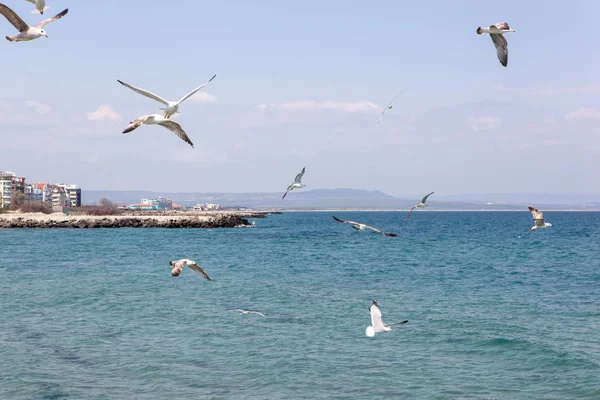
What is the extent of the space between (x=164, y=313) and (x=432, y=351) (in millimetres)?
10231

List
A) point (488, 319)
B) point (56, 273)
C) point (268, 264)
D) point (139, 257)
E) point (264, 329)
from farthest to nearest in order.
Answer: point (139, 257) < point (268, 264) < point (56, 273) < point (488, 319) < point (264, 329)

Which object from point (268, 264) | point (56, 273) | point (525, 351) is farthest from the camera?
point (268, 264)

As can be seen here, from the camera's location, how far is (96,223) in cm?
10100

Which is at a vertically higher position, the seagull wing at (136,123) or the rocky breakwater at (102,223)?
the seagull wing at (136,123)

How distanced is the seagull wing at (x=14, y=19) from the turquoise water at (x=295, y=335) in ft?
26.8

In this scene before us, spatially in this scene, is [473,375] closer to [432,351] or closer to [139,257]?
[432,351]

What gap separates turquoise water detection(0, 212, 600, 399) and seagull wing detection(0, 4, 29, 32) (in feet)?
26.8

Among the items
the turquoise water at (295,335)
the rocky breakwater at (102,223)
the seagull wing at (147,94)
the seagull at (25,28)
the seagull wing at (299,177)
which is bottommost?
the turquoise water at (295,335)

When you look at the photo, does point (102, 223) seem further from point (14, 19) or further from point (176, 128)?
point (176, 128)

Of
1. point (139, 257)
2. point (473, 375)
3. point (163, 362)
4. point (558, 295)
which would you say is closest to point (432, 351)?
point (473, 375)

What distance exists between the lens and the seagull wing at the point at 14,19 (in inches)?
332

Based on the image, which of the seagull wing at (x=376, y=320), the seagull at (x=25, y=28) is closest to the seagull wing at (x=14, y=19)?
the seagull at (x=25, y=28)

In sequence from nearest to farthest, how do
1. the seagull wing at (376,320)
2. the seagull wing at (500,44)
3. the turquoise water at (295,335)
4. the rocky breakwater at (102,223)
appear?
the seagull wing at (500,44) < the seagull wing at (376,320) < the turquoise water at (295,335) < the rocky breakwater at (102,223)

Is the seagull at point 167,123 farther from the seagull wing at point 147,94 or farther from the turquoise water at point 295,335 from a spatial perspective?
the turquoise water at point 295,335
